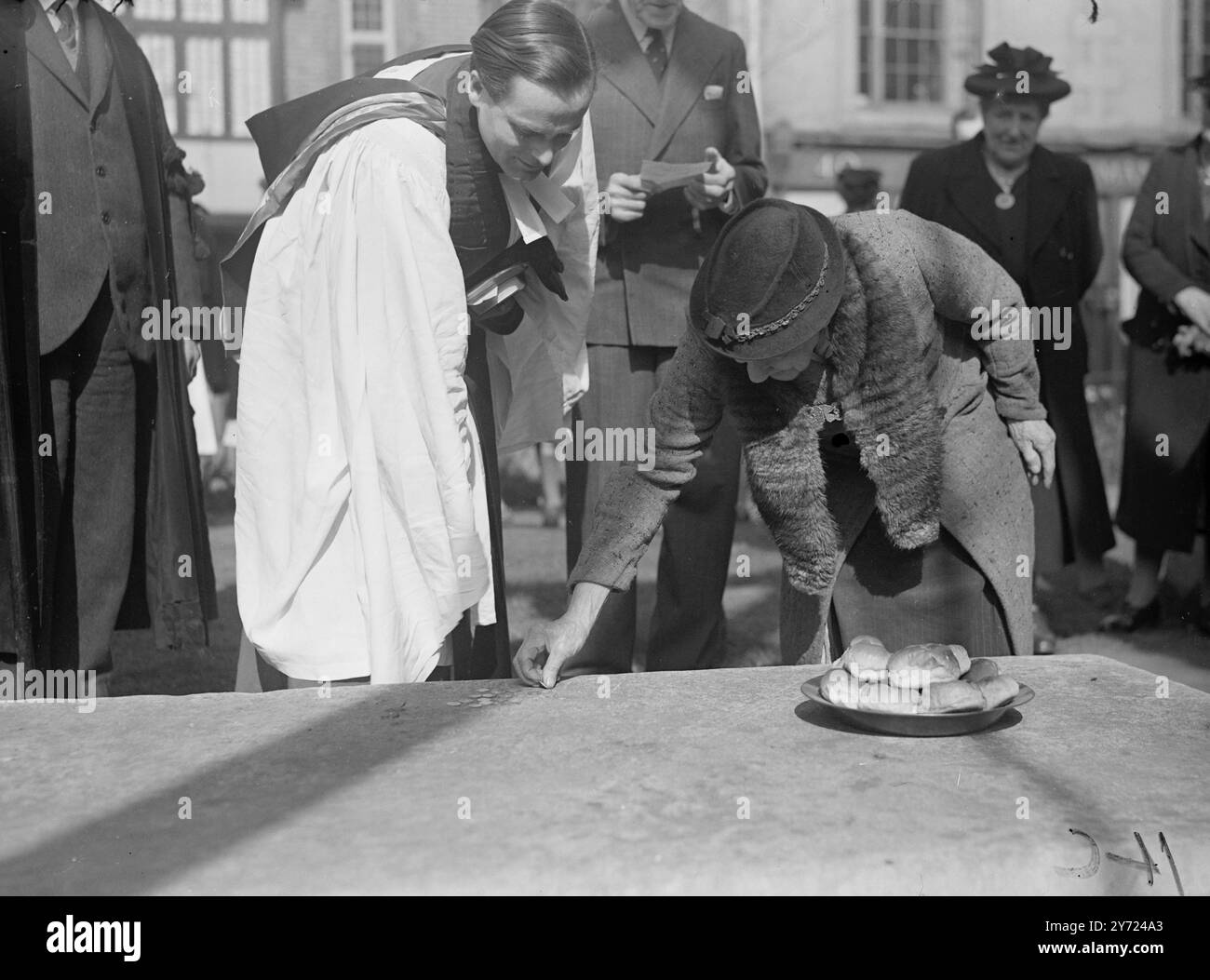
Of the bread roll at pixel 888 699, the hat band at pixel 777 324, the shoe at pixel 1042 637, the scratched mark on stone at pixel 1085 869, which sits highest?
the hat band at pixel 777 324

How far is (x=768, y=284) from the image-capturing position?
2.40m

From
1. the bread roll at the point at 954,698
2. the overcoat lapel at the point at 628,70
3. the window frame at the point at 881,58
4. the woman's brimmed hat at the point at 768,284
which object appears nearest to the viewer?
the bread roll at the point at 954,698

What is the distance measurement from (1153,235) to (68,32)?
3.85 m

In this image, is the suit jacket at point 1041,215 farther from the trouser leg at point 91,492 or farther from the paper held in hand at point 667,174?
the trouser leg at point 91,492

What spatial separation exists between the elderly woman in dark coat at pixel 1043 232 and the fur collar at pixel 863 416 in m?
2.44

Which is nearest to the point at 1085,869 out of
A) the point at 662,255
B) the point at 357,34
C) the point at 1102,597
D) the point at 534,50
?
the point at 534,50

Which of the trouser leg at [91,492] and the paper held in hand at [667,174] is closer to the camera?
the trouser leg at [91,492]

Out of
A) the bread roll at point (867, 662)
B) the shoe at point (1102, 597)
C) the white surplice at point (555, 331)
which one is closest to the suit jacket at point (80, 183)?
the white surplice at point (555, 331)

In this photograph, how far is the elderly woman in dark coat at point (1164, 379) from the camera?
17.8ft

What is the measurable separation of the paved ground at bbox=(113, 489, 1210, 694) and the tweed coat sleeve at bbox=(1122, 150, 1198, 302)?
1263 millimetres

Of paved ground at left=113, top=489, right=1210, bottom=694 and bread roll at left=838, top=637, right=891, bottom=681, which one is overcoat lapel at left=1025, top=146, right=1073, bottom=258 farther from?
bread roll at left=838, top=637, right=891, bottom=681

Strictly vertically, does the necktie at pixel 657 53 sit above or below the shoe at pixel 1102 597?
above

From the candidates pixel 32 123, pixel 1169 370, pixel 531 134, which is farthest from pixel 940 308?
pixel 1169 370

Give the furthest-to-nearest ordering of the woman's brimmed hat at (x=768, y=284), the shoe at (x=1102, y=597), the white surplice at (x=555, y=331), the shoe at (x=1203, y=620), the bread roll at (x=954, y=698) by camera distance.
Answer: the shoe at (x=1102, y=597), the shoe at (x=1203, y=620), the white surplice at (x=555, y=331), the woman's brimmed hat at (x=768, y=284), the bread roll at (x=954, y=698)
